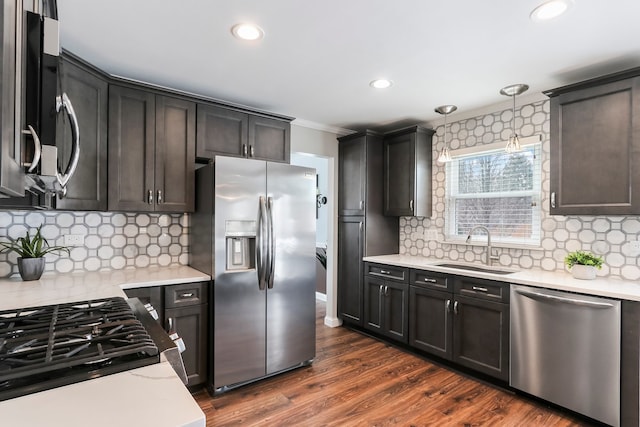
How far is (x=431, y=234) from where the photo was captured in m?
3.80

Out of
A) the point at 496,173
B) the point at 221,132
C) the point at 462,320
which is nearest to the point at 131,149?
the point at 221,132

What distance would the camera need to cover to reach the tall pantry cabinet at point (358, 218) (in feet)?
12.6

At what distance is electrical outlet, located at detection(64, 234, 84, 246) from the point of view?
101 inches

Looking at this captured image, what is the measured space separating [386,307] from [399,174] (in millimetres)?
1460

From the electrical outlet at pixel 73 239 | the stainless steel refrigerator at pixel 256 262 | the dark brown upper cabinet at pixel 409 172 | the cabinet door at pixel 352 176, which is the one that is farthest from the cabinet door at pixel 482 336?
the electrical outlet at pixel 73 239

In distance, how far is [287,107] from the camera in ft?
10.9

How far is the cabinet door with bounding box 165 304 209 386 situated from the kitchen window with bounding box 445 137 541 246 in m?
2.60

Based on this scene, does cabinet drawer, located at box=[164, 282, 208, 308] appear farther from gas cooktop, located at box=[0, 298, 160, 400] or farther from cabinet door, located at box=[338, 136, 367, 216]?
cabinet door, located at box=[338, 136, 367, 216]

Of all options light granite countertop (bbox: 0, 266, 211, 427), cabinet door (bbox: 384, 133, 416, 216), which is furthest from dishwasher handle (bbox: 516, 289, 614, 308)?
light granite countertop (bbox: 0, 266, 211, 427)

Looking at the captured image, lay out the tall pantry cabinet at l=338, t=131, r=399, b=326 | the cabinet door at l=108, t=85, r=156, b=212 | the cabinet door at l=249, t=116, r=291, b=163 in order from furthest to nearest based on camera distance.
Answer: the tall pantry cabinet at l=338, t=131, r=399, b=326
the cabinet door at l=249, t=116, r=291, b=163
the cabinet door at l=108, t=85, r=156, b=212

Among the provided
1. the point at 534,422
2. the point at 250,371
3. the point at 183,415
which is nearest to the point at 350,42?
the point at 183,415

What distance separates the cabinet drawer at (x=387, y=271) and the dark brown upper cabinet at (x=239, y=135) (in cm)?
149

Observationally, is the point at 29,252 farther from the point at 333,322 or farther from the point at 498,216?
the point at 498,216

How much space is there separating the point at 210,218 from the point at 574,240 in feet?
9.56
